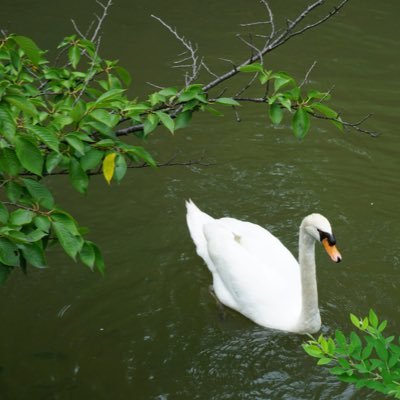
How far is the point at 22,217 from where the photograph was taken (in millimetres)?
2998

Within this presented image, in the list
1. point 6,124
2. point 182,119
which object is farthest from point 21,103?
point 182,119

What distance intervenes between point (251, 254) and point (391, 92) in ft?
14.8

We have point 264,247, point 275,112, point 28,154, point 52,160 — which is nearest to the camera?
point 28,154

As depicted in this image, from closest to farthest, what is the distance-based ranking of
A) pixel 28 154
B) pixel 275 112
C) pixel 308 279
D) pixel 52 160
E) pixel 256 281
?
pixel 28 154 → pixel 52 160 → pixel 275 112 → pixel 308 279 → pixel 256 281

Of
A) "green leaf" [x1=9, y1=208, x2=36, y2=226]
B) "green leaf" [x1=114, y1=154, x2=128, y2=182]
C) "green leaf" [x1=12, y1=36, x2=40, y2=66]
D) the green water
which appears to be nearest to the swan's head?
the green water

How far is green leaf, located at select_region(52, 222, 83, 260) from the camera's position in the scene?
9.71 feet

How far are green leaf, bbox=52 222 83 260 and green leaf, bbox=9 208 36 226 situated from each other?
0.35ft

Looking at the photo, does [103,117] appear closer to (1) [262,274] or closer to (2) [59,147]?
(2) [59,147]

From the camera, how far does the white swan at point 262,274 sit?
5.24 metres

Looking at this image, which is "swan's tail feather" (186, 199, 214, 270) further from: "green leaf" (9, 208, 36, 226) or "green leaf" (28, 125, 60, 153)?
"green leaf" (28, 125, 60, 153)

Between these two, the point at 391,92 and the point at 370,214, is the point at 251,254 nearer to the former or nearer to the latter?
the point at 370,214

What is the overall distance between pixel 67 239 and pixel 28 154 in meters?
0.41

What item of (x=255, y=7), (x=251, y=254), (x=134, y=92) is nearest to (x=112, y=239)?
(x=251, y=254)

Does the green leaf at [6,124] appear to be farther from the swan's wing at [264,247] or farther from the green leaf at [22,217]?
the swan's wing at [264,247]
